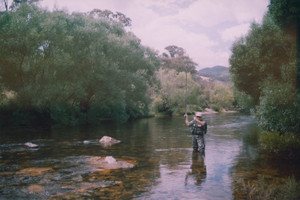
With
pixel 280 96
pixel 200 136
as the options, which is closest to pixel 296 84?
pixel 280 96

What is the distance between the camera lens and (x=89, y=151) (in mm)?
14750

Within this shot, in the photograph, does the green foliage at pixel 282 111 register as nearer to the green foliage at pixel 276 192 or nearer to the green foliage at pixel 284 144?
the green foliage at pixel 284 144

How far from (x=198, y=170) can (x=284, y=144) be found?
447cm

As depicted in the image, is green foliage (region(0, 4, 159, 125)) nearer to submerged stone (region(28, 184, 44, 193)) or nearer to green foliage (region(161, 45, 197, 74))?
submerged stone (region(28, 184, 44, 193))

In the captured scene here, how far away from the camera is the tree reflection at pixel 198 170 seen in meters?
9.37

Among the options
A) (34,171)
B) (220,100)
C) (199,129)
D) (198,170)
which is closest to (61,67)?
(199,129)

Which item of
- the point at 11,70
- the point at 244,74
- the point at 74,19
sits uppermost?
the point at 74,19

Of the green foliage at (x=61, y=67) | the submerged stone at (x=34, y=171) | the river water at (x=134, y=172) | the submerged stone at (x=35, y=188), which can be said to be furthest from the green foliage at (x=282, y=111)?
the green foliage at (x=61, y=67)

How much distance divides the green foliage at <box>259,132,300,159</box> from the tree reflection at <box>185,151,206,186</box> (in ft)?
10.6

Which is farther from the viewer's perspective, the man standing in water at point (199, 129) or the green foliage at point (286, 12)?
the man standing in water at point (199, 129)

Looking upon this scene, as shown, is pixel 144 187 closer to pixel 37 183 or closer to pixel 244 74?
pixel 37 183

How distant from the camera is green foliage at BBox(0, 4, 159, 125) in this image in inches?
1045

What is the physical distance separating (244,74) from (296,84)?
38.2ft

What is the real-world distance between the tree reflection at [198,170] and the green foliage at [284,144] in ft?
10.6
